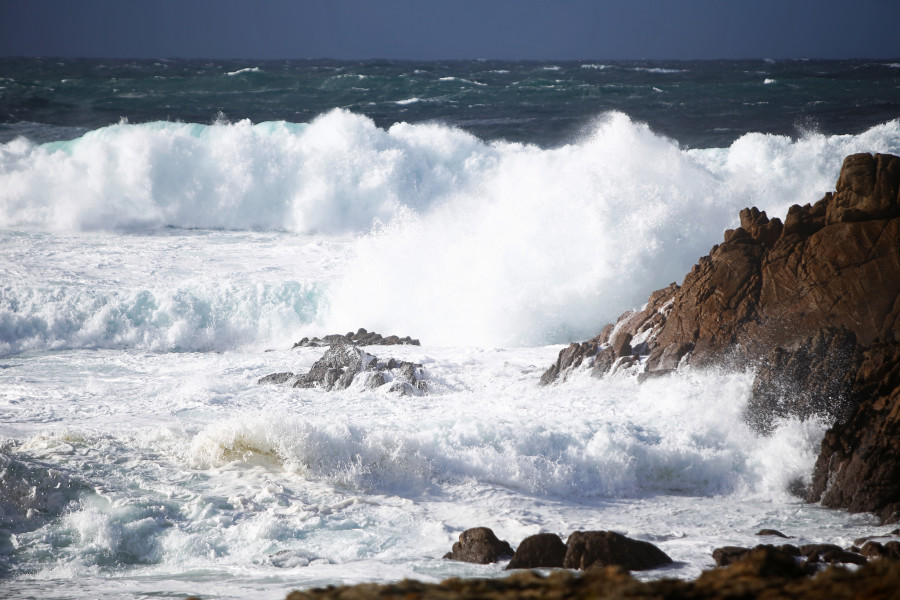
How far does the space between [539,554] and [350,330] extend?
450 inches

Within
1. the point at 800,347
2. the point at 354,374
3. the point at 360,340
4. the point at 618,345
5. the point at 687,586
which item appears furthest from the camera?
the point at 360,340

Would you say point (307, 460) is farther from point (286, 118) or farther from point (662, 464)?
point (286, 118)

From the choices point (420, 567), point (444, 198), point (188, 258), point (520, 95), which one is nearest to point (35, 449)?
point (420, 567)

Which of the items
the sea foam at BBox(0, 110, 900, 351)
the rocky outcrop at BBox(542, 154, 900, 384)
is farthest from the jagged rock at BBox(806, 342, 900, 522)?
the sea foam at BBox(0, 110, 900, 351)

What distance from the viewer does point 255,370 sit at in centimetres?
1395

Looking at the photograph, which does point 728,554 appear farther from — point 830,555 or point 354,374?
point 354,374

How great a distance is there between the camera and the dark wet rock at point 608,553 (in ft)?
21.8

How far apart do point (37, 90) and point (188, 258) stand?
2450 cm

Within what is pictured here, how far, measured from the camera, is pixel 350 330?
697 inches

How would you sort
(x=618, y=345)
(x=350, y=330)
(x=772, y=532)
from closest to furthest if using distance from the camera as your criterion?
(x=772, y=532) → (x=618, y=345) → (x=350, y=330)

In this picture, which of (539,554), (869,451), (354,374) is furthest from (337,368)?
(869,451)

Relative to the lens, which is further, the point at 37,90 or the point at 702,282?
the point at 37,90

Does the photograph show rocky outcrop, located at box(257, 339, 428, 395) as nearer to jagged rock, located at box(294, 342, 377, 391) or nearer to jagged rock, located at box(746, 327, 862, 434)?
jagged rock, located at box(294, 342, 377, 391)

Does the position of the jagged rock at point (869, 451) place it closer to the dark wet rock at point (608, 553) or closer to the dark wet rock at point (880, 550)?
the dark wet rock at point (880, 550)
